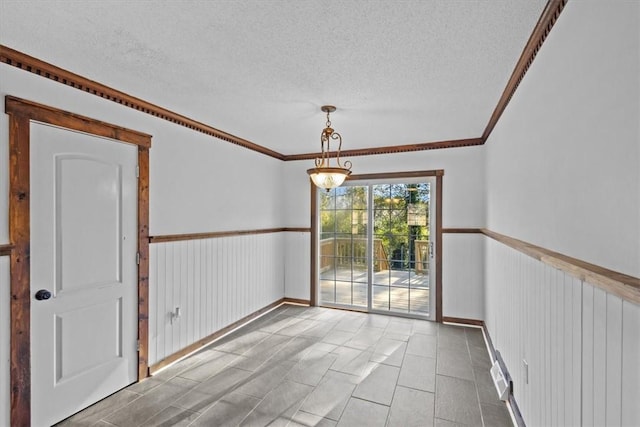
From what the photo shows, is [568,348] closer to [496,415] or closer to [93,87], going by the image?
[496,415]

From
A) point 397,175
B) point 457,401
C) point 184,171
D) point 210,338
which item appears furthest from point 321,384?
point 397,175

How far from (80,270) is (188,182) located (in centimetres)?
131

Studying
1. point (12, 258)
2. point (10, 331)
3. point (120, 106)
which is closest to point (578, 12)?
point (120, 106)

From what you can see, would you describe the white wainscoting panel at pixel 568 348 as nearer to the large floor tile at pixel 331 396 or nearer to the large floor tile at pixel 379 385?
the large floor tile at pixel 379 385

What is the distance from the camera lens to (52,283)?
222 cm

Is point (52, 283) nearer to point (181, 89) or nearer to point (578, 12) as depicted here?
point (181, 89)

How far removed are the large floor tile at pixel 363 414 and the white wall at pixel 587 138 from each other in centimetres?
163

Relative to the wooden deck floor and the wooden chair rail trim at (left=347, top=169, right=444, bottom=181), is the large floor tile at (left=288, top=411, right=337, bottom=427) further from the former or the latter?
the wooden chair rail trim at (left=347, top=169, right=444, bottom=181)

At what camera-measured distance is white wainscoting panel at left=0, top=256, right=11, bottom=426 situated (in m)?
1.95

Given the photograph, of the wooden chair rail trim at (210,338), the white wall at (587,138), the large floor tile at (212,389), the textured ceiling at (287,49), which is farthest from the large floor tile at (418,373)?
the textured ceiling at (287,49)

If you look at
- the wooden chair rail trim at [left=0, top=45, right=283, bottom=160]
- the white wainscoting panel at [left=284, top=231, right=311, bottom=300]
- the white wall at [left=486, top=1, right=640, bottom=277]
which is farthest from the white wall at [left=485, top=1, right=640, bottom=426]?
the white wainscoting panel at [left=284, top=231, right=311, bottom=300]

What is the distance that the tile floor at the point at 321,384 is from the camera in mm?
2305

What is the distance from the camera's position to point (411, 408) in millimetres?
2424

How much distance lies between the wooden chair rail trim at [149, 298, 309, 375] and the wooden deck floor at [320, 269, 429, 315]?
512mm
